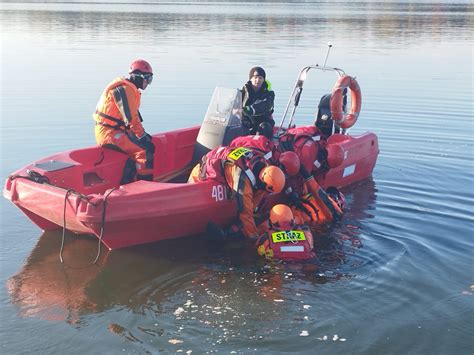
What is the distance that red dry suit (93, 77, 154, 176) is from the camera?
6742 millimetres

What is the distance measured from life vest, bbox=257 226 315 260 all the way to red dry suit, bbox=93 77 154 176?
5.90 feet

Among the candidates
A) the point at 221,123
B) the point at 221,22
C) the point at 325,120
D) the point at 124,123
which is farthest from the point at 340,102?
the point at 221,22

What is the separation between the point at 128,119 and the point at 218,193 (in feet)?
4.15

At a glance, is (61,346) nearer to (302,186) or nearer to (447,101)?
(302,186)

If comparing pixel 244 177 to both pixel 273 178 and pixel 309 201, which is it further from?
pixel 309 201

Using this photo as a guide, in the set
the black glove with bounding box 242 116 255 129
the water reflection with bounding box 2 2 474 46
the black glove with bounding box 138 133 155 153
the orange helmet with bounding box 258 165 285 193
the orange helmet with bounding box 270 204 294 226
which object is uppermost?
the water reflection with bounding box 2 2 474 46

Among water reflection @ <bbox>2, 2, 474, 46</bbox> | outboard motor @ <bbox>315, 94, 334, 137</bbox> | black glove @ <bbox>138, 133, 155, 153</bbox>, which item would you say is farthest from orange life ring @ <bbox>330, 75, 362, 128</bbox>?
water reflection @ <bbox>2, 2, 474, 46</bbox>

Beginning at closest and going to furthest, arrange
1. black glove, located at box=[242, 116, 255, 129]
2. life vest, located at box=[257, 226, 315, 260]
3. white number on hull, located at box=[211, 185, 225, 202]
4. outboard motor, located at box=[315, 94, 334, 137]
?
1. life vest, located at box=[257, 226, 315, 260]
2. white number on hull, located at box=[211, 185, 225, 202]
3. black glove, located at box=[242, 116, 255, 129]
4. outboard motor, located at box=[315, 94, 334, 137]

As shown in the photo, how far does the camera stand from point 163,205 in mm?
5930

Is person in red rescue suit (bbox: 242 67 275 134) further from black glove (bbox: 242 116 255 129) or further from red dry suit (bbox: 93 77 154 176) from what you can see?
red dry suit (bbox: 93 77 154 176)

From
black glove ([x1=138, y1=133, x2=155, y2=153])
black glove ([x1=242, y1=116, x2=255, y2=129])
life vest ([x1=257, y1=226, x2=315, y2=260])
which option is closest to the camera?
life vest ([x1=257, y1=226, x2=315, y2=260])

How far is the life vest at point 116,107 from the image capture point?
6.72 meters

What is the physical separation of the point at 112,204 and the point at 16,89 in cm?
1014

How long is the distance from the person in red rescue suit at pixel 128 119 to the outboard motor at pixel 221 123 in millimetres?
820
